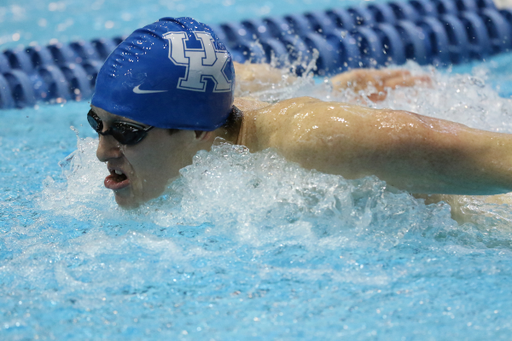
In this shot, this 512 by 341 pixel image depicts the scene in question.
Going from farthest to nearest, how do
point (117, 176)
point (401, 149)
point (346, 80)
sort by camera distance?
point (346, 80), point (117, 176), point (401, 149)

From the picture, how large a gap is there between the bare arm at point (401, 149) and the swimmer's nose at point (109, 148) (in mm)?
570

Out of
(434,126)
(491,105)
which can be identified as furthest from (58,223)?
(491,105)

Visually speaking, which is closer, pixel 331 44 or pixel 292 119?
pixel 292 119

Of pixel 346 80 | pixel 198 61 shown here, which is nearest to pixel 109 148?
pixel 198 61

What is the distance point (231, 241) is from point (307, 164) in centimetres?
38

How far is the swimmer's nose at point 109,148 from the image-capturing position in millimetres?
1938

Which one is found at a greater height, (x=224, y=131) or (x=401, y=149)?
(x=401, y=149)

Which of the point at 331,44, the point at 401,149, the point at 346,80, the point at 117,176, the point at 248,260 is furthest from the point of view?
the point at 331,44

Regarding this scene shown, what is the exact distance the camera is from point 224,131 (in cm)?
204

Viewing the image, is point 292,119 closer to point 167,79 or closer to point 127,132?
point 167,79

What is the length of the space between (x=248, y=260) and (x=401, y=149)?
0.58 meters

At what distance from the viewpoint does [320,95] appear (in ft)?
10.9

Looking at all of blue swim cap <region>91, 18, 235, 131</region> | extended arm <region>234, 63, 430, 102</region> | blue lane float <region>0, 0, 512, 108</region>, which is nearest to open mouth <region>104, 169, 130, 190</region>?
blue swim cap <region>91, 18, 235, 131</region>

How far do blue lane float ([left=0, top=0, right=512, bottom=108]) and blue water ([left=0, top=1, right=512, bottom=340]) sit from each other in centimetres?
208
